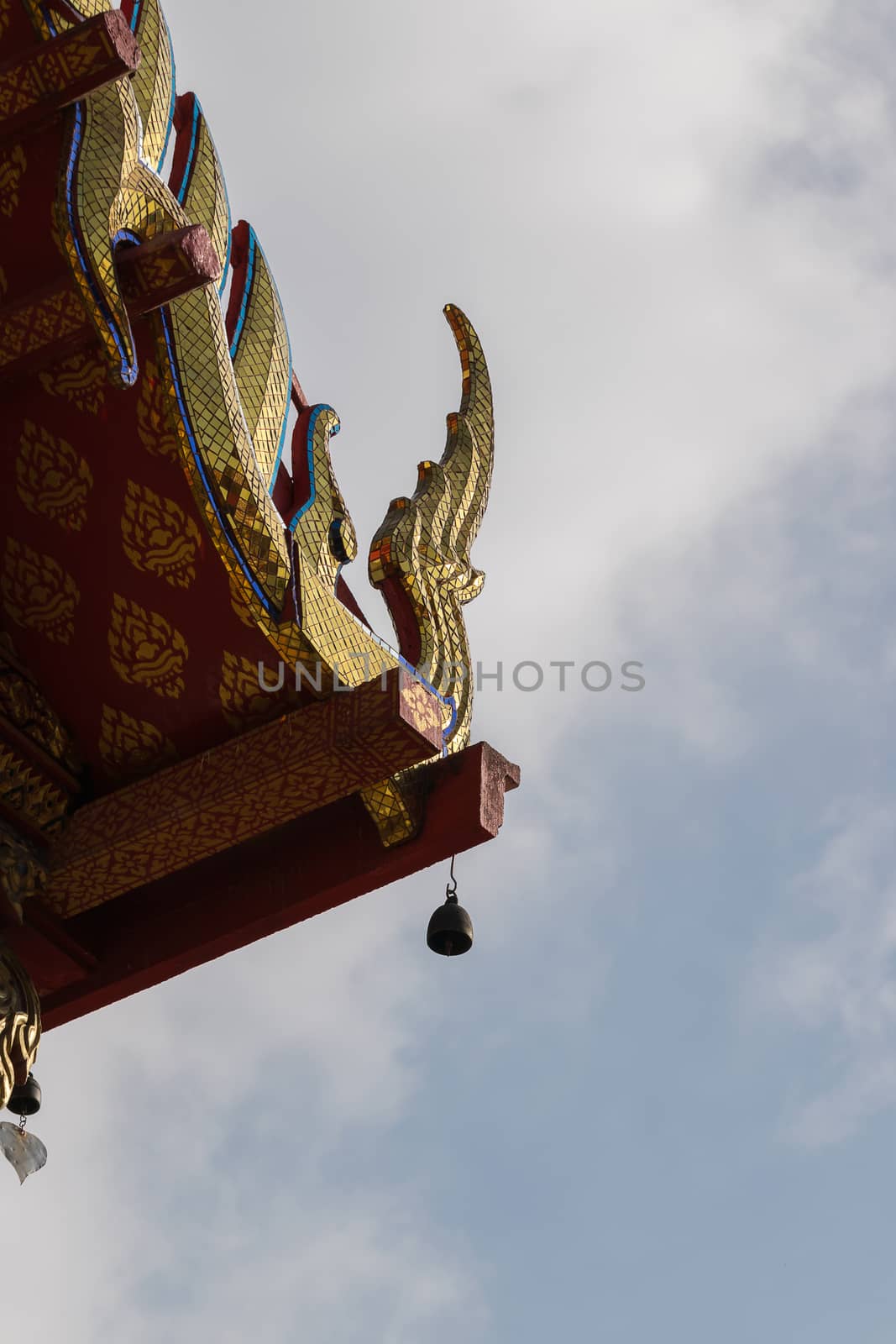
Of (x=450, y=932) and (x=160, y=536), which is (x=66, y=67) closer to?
(x=160, y=536)

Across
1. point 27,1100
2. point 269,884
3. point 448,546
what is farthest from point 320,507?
point 27,1100

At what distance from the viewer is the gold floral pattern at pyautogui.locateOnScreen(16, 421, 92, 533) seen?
5035 millimetres

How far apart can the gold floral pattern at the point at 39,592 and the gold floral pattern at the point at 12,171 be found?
88 centimetres

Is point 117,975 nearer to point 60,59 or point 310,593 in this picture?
point 310,593

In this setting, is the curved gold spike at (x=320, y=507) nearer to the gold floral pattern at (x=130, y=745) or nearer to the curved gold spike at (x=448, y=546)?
the curved gold spike at (x=448, y=546)

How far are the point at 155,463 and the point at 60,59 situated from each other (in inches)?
37.3

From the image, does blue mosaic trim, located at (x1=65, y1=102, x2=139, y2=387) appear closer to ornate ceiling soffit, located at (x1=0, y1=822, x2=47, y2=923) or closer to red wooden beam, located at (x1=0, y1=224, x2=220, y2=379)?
red wooden beam, located at (x1=0, y1=224, x2=220, y2=379)

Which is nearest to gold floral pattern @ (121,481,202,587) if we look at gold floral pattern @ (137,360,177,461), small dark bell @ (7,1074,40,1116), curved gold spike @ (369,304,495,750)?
gold floral pattern @ (137,360,177,461)

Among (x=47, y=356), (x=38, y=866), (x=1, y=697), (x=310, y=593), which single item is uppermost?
(x=47, y=356)

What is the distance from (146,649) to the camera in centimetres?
516

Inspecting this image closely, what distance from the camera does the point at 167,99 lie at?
5.39 metres

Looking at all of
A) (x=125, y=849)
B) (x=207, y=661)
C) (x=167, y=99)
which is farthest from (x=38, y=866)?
(x=167, y=99)

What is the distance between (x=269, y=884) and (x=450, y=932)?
1.62ft

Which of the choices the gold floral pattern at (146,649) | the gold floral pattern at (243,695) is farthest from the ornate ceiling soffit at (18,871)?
the gold floral pattern at (243,695)
